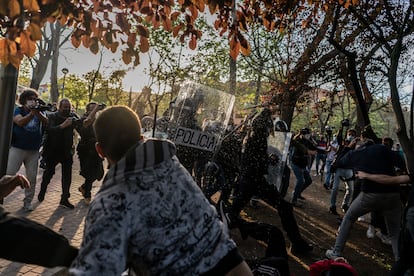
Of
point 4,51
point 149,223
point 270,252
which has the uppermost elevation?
point 4,51

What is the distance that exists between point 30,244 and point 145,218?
510 mm

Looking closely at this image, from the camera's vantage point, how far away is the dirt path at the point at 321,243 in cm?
510

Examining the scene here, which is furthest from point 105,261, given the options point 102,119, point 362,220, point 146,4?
point 362,220

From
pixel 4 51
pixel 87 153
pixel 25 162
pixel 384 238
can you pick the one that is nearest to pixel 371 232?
pixel 384 238

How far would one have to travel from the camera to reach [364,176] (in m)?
4.84

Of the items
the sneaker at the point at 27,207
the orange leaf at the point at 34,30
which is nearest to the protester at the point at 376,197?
the orange leaf at the point at 34,30

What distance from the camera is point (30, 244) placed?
1.62m

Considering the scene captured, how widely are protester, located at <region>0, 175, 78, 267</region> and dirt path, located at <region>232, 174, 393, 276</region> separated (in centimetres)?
366

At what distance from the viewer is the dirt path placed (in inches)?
201

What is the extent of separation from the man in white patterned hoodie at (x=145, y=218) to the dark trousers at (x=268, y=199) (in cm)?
357

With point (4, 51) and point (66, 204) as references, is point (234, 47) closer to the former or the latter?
point (4, 51)

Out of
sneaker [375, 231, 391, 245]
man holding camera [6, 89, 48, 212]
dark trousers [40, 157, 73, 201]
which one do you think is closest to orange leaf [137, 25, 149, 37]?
man holding camera [6, 89, 48, 212]

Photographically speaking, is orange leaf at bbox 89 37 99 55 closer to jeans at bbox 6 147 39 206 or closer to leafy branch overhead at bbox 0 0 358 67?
leafy branch overhead at bbox 0 0 358 67

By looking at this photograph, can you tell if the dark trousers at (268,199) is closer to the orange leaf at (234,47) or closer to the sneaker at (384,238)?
the sneaker at (384,238)
